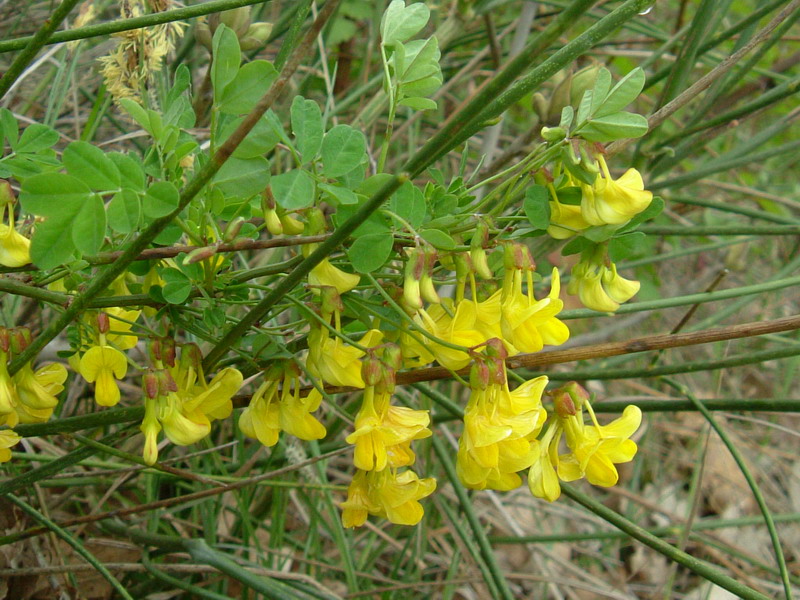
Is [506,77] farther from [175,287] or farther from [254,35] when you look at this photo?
[254,35]

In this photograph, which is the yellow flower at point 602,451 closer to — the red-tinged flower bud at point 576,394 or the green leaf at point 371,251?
the red-tinged flower bud at point 576,394

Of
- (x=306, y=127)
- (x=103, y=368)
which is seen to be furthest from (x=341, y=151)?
(x=103, y=368)

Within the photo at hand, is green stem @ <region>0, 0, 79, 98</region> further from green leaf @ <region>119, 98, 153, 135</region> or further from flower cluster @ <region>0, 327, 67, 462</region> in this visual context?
flower cluster @ <region>0, 327, 67, 462</region>

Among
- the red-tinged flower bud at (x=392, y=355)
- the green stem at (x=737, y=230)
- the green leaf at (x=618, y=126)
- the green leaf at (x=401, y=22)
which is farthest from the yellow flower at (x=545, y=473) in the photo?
the green stem at (x=737, y=230)

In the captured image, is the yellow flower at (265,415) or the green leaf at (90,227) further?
the yellow flower at (265,415)

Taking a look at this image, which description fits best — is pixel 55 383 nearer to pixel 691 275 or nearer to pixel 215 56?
pixel 215 56

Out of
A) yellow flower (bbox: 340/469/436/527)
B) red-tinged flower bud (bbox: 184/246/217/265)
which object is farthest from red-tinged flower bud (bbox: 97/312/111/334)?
yellow flower (bbox: 340/469/436/527)
